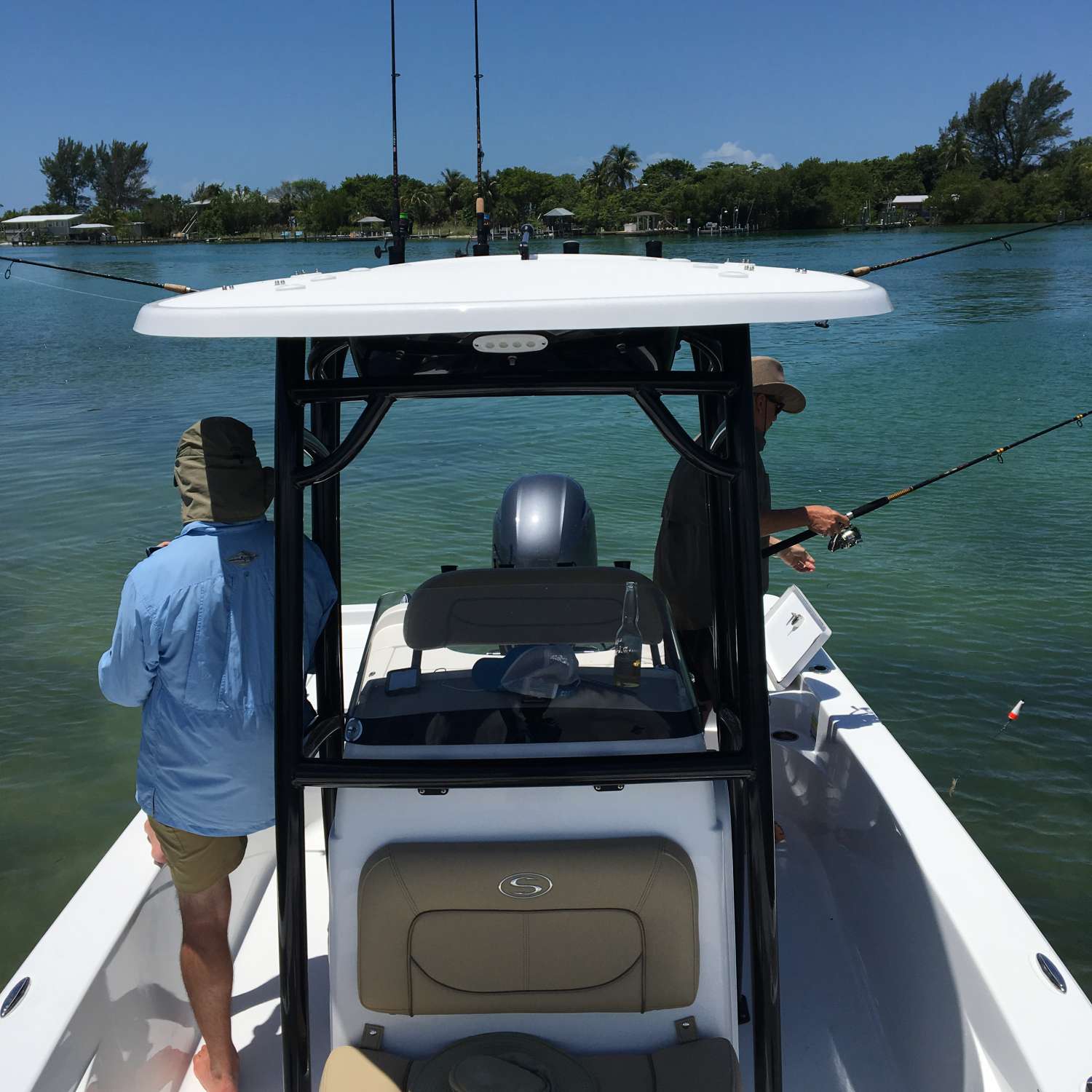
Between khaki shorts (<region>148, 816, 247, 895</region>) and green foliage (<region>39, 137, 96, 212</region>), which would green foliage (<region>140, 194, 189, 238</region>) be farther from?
khaki shorts (<region>148, 816, 247, 895</region>)

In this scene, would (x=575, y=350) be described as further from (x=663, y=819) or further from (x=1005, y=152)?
(x=1005, y=152)

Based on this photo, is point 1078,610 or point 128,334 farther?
point 128,334

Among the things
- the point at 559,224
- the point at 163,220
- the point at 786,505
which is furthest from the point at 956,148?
the point at 786,505

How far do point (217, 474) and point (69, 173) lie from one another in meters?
186

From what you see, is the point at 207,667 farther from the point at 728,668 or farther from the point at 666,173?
the point at 666,173

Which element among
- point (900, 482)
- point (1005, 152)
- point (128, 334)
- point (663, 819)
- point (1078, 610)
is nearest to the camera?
point (663, 819)

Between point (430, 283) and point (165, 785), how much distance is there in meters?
1.02

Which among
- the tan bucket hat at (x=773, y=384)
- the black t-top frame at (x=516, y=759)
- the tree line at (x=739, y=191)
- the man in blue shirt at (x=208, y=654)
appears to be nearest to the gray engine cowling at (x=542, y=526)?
the tan bucket hat at (x=773, y=384)

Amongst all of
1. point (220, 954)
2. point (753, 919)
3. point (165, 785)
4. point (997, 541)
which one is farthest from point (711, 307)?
point (997, 541)

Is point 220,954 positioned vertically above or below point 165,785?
below

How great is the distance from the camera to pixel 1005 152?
110062 mm

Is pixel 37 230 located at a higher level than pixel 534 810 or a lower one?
higher

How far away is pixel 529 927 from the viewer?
1.69 m

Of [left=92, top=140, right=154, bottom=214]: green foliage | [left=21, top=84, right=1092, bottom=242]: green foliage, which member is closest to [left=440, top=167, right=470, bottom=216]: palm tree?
[left=21, top=84, right=1092, bottom=242]: green foliage
